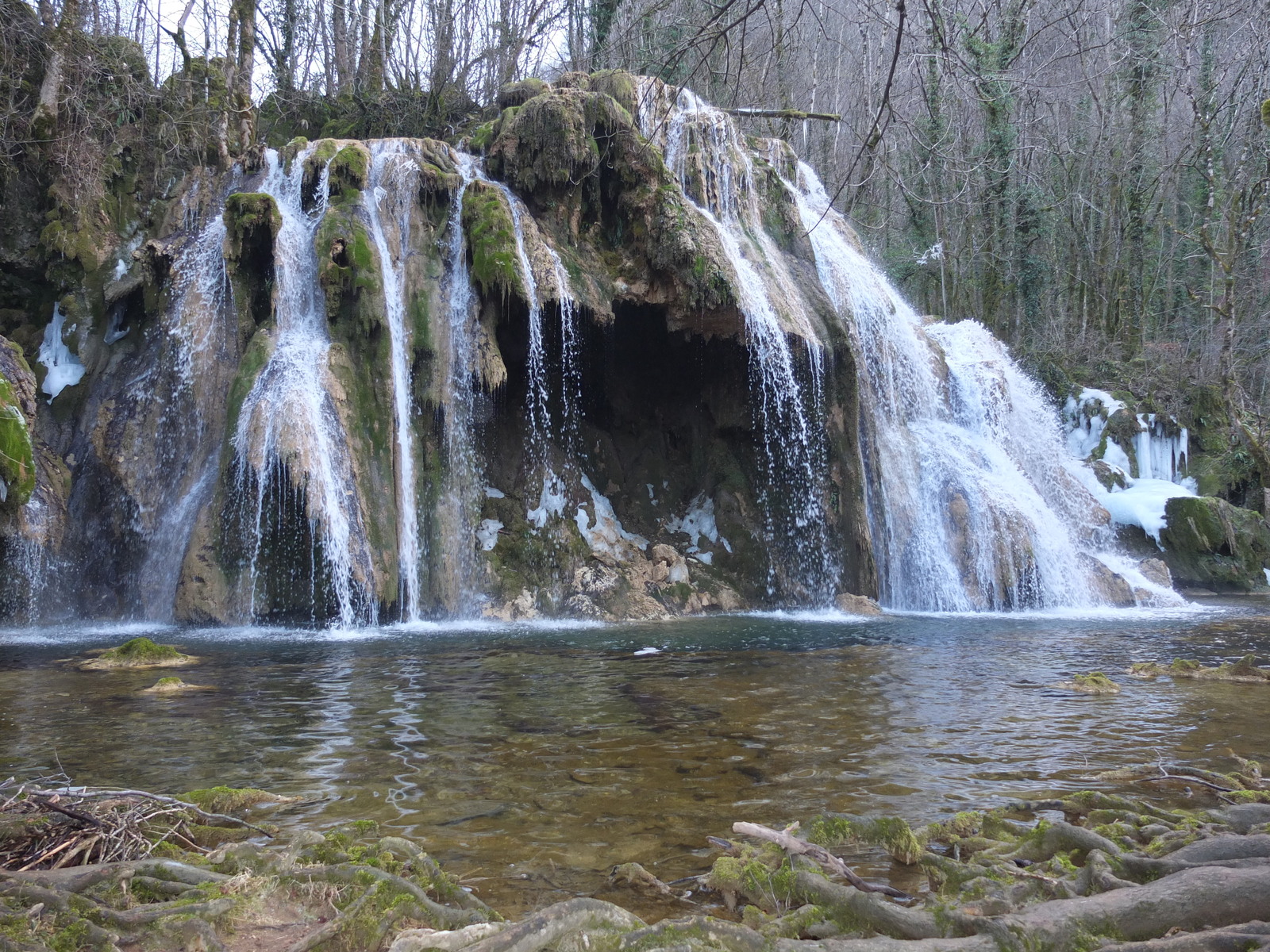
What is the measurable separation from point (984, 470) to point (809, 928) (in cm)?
1494

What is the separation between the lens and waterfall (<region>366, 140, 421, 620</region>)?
12.8 m

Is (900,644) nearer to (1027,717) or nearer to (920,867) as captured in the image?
(1027,717)

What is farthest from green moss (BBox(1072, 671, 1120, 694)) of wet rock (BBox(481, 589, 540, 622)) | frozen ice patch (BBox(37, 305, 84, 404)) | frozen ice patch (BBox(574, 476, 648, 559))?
frozen ice patch (BBox(37, 305, 84, 404))

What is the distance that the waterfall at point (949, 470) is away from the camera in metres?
15.0

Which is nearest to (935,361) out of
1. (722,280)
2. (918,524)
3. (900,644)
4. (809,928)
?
(918,524)

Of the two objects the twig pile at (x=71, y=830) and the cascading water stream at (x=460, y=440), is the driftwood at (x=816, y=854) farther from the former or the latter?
the cascading water stream at (x=460, y=440)

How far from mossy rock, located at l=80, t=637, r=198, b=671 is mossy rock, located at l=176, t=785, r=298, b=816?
4.75 metres

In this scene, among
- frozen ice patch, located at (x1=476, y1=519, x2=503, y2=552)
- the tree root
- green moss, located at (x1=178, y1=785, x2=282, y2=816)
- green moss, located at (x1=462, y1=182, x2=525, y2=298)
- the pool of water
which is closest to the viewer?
the tree root

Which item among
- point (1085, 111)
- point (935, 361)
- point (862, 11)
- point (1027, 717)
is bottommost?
point (1027, 717)

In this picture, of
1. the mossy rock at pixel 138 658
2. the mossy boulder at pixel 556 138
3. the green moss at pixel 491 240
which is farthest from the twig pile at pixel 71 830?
the mossy boulder at pixel 556 138

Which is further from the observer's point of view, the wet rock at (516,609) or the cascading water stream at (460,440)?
the cascading water stream at (460,440)

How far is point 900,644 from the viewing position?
33.4 feet

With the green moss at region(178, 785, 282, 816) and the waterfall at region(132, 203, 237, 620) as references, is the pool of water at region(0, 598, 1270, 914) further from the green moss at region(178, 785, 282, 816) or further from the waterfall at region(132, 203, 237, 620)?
the waterfall at region(132, 203, 237, 620)

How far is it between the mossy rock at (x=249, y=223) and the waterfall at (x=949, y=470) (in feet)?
26.9
